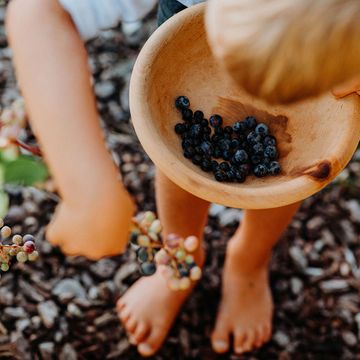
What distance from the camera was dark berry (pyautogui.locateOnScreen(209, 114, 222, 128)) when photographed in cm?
88

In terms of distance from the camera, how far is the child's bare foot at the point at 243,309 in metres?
1.34

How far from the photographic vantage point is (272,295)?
4.68 feet

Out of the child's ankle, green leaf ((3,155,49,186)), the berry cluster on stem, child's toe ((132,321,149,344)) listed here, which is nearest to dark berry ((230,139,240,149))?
the berry cluster on stem

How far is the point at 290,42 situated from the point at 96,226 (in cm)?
48

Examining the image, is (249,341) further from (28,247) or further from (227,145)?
(28,247)

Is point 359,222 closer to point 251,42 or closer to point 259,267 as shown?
point 259,267

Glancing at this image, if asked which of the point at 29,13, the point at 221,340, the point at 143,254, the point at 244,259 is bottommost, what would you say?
the point at 221,340

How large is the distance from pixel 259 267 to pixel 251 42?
92cm

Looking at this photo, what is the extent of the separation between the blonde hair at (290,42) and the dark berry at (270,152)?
1.11 feet

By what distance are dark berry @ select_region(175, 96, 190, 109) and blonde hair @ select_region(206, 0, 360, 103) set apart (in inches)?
13.7

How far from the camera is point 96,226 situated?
35.0 inches

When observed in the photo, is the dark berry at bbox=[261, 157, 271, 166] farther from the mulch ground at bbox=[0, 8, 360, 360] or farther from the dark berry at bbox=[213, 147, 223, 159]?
the mulch ground at bbox=[0, 8, 360, 360]

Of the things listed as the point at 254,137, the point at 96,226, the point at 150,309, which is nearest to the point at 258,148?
the point at 254,137

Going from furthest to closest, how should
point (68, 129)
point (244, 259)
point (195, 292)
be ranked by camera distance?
1. point (195, 292)
2. point (244, 259)
3. point (68, 129)
